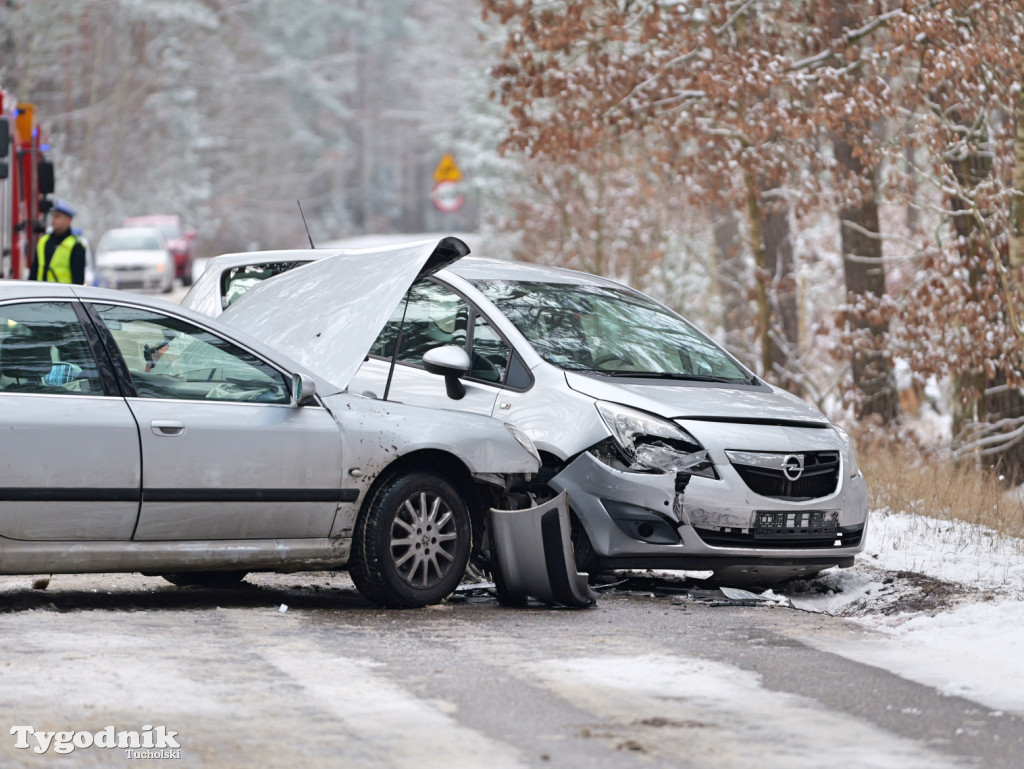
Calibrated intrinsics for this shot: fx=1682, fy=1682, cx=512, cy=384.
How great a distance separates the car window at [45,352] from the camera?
7.08 m

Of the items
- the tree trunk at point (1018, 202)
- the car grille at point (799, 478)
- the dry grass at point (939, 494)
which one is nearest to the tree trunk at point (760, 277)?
the dry grass at point (939, 494)

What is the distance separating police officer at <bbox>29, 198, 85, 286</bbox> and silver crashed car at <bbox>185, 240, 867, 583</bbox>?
8335mm

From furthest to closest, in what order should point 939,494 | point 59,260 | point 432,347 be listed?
point 59,260
point 939,494
point 432,347

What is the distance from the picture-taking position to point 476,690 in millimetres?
5898

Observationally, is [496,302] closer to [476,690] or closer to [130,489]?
[130,489]

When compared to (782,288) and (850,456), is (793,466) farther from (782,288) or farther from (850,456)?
(782,288)

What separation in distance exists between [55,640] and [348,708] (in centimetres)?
161

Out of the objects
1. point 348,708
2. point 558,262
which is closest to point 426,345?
point 348,708

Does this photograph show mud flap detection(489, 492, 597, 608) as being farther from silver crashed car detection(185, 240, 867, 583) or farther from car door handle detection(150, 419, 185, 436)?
car door handle detection(150, 419, 185, 436)

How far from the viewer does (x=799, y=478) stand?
847 centimetres

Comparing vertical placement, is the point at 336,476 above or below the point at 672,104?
below

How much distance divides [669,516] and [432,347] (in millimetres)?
1834

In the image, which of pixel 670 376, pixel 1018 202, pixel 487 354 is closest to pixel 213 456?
pixel 487 354

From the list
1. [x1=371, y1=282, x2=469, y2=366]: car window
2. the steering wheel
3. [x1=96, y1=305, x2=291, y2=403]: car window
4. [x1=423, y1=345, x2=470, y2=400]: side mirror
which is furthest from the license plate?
[x1=96, y1=305, x2=291, y2=403]: car window
